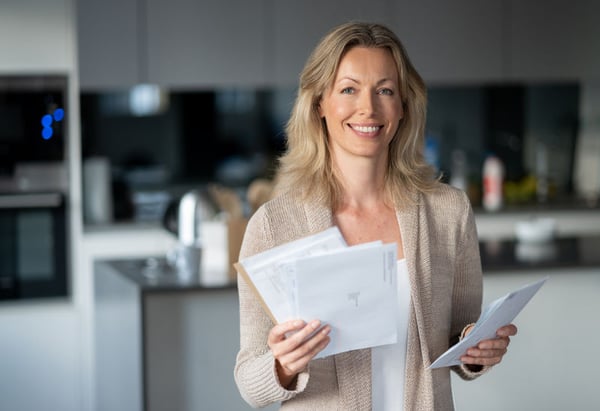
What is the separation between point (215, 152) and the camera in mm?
5656

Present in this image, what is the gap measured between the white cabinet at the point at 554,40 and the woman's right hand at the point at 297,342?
4.38m

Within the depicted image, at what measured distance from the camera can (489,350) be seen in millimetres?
1865

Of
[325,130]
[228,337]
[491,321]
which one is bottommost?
[228,337]

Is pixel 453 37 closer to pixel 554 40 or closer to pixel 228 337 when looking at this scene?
pixel 554 40

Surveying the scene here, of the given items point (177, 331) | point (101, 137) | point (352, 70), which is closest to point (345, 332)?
point (352, 70)

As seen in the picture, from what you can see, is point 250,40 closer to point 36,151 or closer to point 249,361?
point 36,151

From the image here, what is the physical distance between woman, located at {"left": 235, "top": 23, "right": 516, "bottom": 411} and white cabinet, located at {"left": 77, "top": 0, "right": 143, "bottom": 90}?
10.7ft

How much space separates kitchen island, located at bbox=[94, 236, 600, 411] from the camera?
10.8 feet

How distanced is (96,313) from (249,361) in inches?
94.6

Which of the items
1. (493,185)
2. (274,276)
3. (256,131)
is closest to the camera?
(274,276)

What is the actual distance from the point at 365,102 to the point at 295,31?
144 inches

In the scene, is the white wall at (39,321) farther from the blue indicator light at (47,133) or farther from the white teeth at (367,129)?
the white teeth at (367,129)

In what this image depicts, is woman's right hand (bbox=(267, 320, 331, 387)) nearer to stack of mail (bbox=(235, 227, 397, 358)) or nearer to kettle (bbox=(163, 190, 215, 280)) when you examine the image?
stack of mail (bbox=(235, 227, 397, 358))

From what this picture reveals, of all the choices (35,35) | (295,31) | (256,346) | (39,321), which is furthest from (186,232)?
(295,31)
